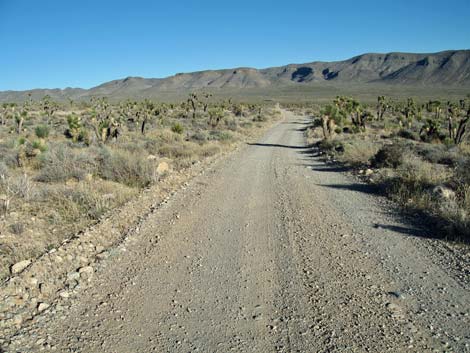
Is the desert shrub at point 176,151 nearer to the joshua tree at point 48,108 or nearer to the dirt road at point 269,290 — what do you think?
the dirt road at point 269,290

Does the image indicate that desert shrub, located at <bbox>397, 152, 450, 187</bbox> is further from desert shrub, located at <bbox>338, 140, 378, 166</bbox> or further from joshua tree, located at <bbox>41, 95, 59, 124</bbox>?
joshua tree, located at <bbox>41, 95, 59, 124</bbox>

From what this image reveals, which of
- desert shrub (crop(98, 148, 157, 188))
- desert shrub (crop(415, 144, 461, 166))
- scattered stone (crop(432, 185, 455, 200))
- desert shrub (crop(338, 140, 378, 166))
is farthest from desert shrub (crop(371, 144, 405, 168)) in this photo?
desert shrub (crop(98, 148, 157, 188))

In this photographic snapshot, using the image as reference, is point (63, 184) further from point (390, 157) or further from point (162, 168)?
point (390, 157)

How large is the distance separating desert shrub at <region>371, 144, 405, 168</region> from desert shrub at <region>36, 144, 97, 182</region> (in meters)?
9.97

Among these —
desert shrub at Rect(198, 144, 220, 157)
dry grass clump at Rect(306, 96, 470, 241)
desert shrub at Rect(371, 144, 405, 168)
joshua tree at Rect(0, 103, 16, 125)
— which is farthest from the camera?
joshua tree at Rect(0, 103, 16, 125)

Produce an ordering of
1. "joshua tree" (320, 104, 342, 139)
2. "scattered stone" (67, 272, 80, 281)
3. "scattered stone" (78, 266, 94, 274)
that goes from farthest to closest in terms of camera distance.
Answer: "joshua tree" (320, 104, 342, 139) < "scattered stone" (78, 266, 94, 274) < "scattered stone" (67, 272, 80, 281)

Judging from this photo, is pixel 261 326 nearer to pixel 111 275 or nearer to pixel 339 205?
pixel 111 275

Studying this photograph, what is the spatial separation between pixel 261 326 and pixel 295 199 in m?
5.70

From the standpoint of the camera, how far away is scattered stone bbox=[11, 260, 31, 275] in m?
5.27

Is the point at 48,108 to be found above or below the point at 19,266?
above

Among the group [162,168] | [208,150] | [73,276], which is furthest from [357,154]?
[73,276]

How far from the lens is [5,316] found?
421 centimetres

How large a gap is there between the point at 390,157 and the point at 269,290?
1035 centimetres

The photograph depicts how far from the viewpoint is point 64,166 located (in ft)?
37.6
